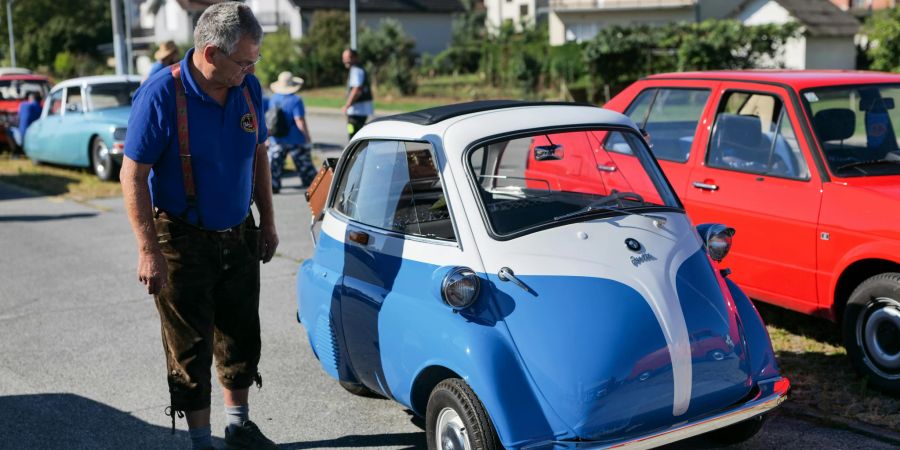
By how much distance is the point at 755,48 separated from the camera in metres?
30.0

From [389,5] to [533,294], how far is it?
58.3 metres

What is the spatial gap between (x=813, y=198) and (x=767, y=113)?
2.77 feet

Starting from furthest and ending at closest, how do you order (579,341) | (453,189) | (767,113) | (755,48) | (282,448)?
(755,48) → (767,113) → (282,448) → (453,189) → (579,341)

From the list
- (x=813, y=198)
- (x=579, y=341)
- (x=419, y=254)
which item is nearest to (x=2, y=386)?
(x=419, y=254)

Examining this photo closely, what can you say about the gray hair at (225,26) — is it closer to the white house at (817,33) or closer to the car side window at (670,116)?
the car side window at (670,116)

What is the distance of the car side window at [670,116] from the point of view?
682 cm

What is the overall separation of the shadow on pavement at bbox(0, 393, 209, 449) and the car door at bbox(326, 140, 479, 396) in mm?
957

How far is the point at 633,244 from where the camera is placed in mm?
4230

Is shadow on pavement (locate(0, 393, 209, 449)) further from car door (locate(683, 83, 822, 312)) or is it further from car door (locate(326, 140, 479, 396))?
car door (locate(683, 83, 822, 312))

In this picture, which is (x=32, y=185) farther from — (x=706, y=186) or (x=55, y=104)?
(x=706, y=186)

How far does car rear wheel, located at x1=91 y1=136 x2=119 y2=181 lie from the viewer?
15039 mm

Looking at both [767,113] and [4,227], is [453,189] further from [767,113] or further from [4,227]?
[4,227]

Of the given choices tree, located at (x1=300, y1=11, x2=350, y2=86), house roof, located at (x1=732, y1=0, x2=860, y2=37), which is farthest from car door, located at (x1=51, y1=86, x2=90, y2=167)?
house roof, located at (x1=732, y1=0, x2=860, y2=37)

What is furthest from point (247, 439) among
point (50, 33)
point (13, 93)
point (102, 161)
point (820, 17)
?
point (50, 33)
